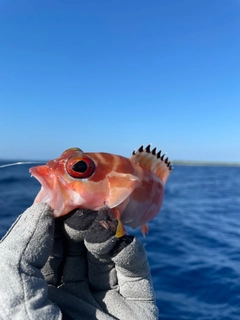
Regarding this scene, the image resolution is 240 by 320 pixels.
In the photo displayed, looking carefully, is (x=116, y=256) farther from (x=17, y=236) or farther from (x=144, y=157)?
(x=144, y=157)

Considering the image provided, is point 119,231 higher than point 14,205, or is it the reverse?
point 119,231

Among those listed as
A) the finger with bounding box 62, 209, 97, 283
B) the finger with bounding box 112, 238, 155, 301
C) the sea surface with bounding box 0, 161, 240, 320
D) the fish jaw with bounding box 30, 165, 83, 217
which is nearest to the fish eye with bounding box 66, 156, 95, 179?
the fish jaw with bounding box 30, 165, 83, 217

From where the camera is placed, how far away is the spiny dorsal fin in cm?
351

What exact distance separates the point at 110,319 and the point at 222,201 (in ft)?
56.1

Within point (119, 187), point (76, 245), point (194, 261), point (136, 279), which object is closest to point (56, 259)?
point (76, 245)

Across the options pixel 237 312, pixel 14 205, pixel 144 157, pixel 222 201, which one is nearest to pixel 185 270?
pixel 237 312

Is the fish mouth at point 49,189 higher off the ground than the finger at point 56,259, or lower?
higher

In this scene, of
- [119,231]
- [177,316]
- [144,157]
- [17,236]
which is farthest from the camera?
[177,316]

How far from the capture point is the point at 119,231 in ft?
7.89

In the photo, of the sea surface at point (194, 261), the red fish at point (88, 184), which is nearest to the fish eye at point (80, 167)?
the red fish at point (88, 184)

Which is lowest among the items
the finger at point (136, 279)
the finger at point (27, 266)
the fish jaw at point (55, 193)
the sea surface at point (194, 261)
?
the sea surface at point (194, 261)

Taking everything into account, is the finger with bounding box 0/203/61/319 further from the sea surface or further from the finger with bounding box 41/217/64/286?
the sea surface

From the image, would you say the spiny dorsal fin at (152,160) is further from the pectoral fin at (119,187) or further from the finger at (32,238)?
the finger at (32,238)

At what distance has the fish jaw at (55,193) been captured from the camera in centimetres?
254
